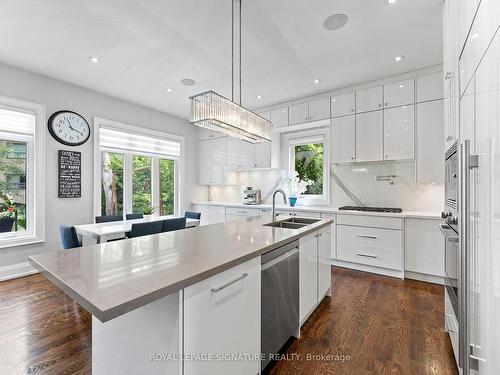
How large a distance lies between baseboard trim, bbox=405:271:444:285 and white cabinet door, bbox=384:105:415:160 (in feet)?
4.94

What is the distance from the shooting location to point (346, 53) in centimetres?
279

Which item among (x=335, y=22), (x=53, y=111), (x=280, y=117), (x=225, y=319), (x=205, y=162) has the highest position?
(x=335, y=22)

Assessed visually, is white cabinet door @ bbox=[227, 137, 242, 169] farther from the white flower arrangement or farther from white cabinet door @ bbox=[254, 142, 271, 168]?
the white flower arrangement

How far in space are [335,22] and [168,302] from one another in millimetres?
2633

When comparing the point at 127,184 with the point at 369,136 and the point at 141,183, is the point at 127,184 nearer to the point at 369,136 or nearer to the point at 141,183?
the point at 141,183

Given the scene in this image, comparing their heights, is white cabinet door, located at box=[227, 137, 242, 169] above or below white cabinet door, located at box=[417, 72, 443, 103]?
below

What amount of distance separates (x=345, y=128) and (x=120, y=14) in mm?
3108

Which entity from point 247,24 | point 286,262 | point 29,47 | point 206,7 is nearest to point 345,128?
point 247,24

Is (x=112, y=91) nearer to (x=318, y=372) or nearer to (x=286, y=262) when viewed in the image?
(x=286, y=262)

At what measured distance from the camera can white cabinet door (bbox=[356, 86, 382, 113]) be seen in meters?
3.41

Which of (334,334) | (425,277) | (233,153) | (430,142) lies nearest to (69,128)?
(233,153)

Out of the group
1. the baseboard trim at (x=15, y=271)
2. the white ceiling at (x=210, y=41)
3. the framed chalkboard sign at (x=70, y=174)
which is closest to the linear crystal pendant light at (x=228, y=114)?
the white ceiling at (x=210, y=41)

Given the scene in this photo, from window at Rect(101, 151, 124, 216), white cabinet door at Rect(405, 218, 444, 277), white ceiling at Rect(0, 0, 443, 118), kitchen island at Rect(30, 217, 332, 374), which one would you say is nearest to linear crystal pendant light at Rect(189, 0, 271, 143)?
white ceiling at Rect(0, 0, 443, 118)

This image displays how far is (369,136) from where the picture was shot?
3.47m
